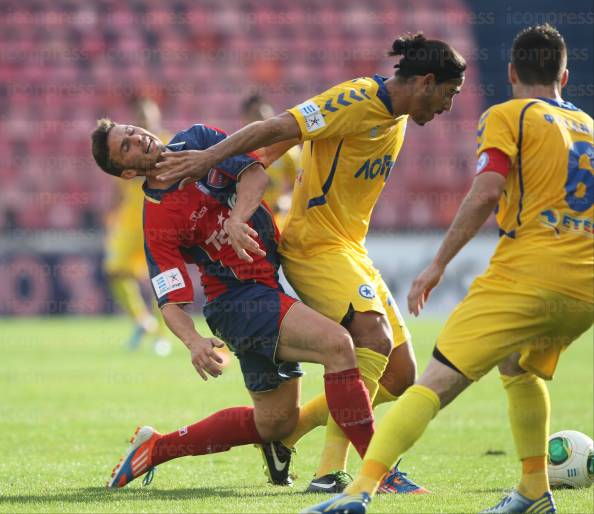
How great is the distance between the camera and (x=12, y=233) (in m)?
17.6

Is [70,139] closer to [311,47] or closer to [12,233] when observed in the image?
[12,233]

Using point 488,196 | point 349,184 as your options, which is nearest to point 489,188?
point 488,196

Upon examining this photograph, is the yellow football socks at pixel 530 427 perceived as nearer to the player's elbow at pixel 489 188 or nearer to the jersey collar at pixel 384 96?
the player's elbow at pixel 489 188

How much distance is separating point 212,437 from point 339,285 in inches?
43.5

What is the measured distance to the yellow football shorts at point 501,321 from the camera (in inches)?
161

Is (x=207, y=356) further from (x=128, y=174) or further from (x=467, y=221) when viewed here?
(x=467, y=221)

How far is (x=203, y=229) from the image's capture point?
5.17 metres

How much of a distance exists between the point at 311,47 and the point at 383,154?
17.8 meters

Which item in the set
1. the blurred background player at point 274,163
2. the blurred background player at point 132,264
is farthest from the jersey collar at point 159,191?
the blurred background player at point 132,264

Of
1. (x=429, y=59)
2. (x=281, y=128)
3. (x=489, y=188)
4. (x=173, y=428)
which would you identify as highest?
(x=429, y=59)

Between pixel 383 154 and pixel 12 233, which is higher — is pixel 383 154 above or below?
above

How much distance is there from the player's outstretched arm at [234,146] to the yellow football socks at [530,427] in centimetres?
148

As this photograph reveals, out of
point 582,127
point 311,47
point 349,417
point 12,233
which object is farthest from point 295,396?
point 311,47

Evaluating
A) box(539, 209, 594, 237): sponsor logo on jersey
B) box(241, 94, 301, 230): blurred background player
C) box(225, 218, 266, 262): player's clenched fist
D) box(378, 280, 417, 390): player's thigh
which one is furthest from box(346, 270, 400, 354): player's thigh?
box(241, 94, 301, 230): blurred background player
